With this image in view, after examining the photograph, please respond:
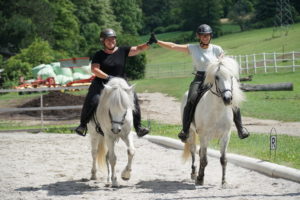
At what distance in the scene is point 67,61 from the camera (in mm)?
45625

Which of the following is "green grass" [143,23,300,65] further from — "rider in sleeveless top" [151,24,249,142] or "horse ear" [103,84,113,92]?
"horse ear" [103,84,113,92]

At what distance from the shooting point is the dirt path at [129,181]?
8781mm

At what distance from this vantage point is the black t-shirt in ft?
33.7

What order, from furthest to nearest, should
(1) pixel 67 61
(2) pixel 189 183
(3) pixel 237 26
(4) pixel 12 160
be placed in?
(3) pixel 237 26 → (1) pixel 67 61 → (4) pixel 12 160 → (2) pixel 189 183

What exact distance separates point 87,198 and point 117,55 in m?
2.72

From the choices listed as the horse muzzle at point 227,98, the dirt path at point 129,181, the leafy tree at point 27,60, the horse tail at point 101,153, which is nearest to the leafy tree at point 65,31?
the leafy tree at point 27,60

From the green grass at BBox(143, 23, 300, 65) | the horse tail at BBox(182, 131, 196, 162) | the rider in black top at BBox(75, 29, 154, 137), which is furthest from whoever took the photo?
the green grass at BBox(143, 23, 300, 65)

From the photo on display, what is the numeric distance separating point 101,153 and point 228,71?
2956 mm

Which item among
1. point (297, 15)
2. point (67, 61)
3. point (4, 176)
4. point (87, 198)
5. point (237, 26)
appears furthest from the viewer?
point (237, 26)

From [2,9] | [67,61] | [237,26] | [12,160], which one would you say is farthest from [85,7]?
[12,160]

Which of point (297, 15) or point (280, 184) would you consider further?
point (297, 15)

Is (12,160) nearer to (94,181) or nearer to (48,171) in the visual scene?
(48,171)

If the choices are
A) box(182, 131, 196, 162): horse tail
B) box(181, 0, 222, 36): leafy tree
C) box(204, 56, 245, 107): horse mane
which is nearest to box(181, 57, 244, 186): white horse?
box(204, 56, 245, 107): horse mane

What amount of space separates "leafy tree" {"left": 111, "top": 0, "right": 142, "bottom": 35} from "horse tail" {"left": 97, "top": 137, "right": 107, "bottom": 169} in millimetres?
95511
